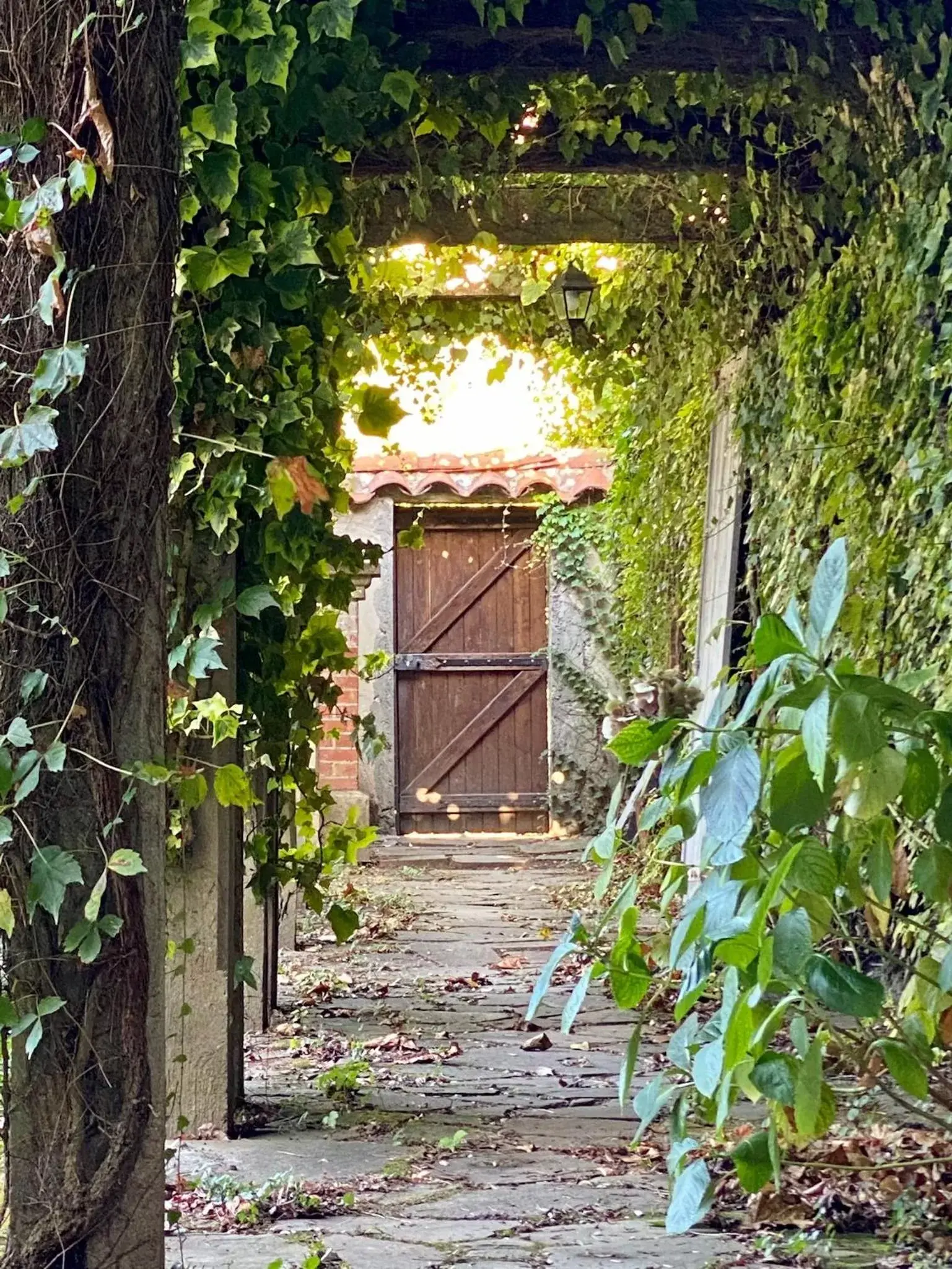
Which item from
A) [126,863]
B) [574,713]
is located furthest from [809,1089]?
[574,713]

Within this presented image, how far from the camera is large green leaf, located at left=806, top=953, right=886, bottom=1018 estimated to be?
1.20 metres

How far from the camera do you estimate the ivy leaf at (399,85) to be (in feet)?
9.98

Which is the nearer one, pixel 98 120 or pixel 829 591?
pixel 829 591

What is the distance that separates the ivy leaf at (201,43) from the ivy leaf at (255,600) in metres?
1.07

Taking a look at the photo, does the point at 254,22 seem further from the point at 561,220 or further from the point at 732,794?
the point at 561,220

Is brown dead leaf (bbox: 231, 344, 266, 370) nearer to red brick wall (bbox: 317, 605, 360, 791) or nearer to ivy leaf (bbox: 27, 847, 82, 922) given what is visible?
ivy leaf (bbox: 27, 847, 82, 922)

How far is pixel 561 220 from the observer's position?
4578mm

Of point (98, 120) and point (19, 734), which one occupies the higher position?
point (98, 120)

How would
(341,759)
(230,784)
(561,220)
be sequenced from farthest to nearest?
1. (341,759)
2. (561,220)
3. (230,784)

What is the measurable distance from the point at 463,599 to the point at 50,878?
8258 millimetres

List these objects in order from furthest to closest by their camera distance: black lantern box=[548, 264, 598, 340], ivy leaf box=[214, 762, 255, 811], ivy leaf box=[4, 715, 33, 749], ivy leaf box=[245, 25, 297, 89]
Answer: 1. black lantern box=[548, 264, 598, 340]
2. ivy leaf box=[245, 25, 297, 89]
3. ivy leaf box=[214, 762, 255, 811]
4. ivy leaf box=[4, 715, 33, 749]

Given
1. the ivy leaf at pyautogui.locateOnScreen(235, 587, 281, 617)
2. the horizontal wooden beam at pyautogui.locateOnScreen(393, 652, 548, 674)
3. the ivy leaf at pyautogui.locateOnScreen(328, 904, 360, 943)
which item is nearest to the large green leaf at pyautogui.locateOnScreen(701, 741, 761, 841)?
the ivy leaf at pyautogui.locateOnScreen(235, 587, 281, 617)

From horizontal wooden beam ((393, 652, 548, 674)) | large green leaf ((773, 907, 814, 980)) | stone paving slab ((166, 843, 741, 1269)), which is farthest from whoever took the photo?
horizontal wooden beam ((393, 652, 548, 674))

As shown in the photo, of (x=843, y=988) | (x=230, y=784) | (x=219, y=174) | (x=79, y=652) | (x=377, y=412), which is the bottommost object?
(x=843, y=988)
